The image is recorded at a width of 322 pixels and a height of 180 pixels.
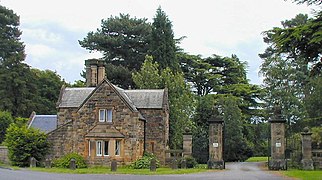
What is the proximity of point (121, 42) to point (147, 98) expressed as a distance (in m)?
20.4

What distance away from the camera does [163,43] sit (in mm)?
57906

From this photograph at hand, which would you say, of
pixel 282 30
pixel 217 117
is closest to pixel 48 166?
pixel 217 117

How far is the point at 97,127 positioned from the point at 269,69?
23.5m

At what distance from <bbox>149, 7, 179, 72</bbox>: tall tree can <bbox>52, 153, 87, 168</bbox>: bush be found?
68.4ft

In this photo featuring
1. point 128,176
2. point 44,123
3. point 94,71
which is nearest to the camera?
point 128,176

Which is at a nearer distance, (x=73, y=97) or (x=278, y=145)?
(x=278, y=145)

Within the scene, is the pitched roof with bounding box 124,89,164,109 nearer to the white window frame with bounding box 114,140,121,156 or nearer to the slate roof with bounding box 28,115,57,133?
the white window frame with bounding box 114,140,121,156

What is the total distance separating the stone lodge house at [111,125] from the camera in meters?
39.0

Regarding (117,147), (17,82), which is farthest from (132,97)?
(17,82)

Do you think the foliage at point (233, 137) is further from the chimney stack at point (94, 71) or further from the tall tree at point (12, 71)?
the tall tree at point (12, 71)

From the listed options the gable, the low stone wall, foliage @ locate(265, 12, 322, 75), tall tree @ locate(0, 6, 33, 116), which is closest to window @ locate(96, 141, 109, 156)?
the gable

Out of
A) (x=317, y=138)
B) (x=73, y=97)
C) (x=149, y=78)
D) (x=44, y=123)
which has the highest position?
(x=149, y=78)

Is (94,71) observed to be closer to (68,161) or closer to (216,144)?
(68,161)

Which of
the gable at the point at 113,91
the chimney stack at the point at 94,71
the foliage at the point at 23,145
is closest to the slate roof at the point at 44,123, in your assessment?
the chimney stack at the point at 94,71
